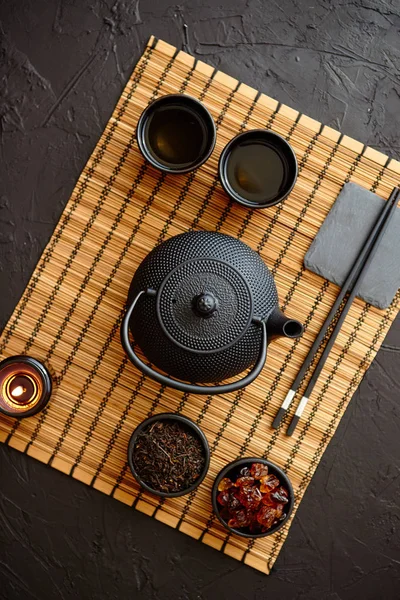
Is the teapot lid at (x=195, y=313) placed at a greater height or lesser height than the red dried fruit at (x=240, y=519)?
greater

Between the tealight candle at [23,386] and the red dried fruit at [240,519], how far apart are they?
0.59m

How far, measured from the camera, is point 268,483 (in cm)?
144

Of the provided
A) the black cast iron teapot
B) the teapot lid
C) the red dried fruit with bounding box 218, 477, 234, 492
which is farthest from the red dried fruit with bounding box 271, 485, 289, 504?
the teapot lid

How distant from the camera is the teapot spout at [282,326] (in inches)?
46.0

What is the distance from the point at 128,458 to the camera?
143 centimetres

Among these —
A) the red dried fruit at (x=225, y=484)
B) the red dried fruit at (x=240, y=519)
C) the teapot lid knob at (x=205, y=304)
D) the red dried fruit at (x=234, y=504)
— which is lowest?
the red dried fruit at (x=240, y=519)

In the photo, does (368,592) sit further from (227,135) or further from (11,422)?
(227,135)

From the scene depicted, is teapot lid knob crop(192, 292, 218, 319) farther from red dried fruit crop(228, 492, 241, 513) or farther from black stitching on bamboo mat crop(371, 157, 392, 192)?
black stitching on bamboo mat crop(371, 157, 392, 192)

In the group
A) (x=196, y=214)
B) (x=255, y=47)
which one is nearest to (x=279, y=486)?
(x=196, y=214)

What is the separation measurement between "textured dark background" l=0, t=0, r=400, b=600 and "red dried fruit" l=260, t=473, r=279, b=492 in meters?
0.17

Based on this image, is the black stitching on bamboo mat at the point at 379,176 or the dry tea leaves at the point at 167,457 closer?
the dry tea leaves at the point at 167,457

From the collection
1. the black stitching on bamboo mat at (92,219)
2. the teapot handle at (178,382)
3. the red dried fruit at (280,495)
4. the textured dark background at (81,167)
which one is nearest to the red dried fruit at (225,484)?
the red dried fruit at (280,495)

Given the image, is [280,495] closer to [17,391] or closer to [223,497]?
[223,497]

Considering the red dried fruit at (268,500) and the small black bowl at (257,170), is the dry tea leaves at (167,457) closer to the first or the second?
the red dried fruit at (268,500)
